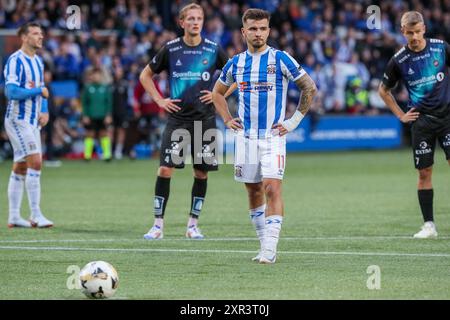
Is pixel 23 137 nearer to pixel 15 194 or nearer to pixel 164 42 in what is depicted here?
pixel 15 194

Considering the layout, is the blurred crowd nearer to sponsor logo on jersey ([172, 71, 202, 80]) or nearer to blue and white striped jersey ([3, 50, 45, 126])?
blue and white striped jersey ([3, 50, 45, 126])

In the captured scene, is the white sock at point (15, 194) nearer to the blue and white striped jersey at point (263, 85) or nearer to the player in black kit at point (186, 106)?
the player in black kit at point (186, 106)

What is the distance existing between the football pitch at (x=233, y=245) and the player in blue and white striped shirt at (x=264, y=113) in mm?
605

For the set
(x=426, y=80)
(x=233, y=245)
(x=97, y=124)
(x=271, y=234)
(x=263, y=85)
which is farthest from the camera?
(x=97, y=124)

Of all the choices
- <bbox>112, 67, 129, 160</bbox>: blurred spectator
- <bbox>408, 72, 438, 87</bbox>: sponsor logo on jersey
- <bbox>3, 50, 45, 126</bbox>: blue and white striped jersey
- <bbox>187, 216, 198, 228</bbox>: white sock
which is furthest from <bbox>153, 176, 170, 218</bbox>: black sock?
<bbox>112, 67, 129, 160</bbox>: blurred spectator

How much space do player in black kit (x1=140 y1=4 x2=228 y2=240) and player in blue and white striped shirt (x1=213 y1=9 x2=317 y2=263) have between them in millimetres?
1992

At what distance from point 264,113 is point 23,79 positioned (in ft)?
14.3

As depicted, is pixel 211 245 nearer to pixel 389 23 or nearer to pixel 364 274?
pixel 364 274

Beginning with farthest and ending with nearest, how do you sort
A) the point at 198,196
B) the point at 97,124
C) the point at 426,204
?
the point at 97,124, the point at 198,196, the point at 426,204

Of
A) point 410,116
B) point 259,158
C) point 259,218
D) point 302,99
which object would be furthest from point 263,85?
point 410,116

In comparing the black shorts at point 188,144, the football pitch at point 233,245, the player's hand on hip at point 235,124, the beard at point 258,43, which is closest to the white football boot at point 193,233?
the football pitch at point 233,245

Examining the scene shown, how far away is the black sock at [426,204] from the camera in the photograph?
41.0ft

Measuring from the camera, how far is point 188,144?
12578 mm

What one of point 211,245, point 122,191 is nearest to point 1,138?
point 122,191
